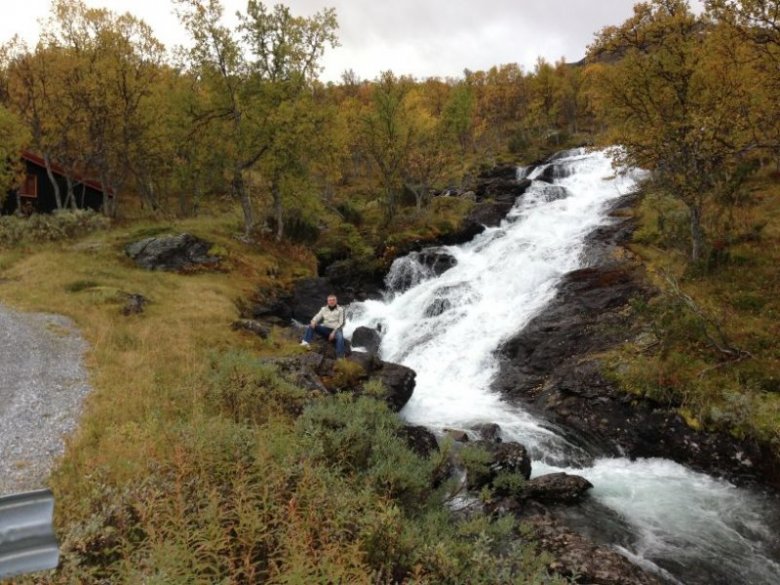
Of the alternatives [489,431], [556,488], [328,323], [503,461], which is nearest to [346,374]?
[328,323]

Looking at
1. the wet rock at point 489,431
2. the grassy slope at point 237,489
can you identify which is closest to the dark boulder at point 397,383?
the wet rock at point 489,431

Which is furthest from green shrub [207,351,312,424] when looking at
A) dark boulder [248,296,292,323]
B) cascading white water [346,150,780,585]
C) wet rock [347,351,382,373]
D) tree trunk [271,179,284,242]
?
tree trunk [271,179,284,242]

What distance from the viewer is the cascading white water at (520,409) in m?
9.08

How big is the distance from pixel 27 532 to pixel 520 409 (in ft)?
44.1

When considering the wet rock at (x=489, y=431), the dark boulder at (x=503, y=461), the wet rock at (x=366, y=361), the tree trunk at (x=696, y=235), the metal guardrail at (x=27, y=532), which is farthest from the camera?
the tree trunk at (x=696, y=235)

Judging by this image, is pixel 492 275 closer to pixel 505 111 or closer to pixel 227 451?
pixel 227 451

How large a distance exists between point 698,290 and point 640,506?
896 centimetres

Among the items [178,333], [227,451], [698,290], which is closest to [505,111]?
[698,290]

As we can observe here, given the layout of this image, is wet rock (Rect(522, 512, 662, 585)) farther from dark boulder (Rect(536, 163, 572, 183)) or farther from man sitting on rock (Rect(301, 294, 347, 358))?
dark boulder (Rect(536, 163, 572, 183))

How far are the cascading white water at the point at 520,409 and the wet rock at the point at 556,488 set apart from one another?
582 mm

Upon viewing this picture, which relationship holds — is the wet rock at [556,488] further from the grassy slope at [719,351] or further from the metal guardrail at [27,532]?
the metal guardrail at [27,532]

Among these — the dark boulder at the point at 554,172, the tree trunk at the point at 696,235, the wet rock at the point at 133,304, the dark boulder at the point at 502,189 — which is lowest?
the wet rock at the point at 133,304

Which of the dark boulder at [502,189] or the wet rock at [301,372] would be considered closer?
the wet rock at [301,372]

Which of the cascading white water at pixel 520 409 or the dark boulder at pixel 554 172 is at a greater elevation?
the dark boulder at pixel 554 172
